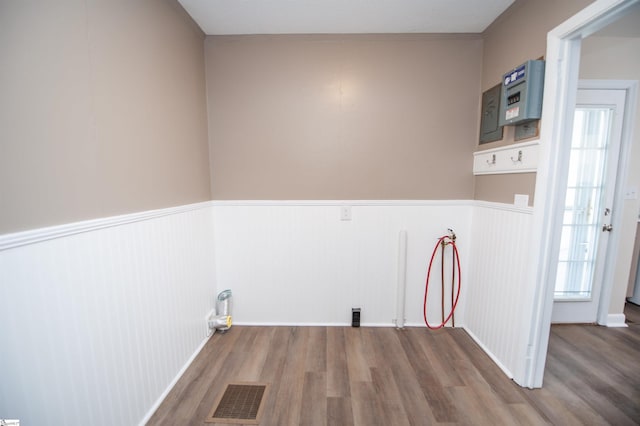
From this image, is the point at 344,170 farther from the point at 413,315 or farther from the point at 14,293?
the point at 14,293

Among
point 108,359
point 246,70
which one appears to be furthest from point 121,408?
point 246,70

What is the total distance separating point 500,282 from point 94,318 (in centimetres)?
250

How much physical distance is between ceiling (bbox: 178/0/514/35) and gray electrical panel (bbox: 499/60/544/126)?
61 cm

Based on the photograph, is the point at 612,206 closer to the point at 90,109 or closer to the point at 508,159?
the point at 508,159

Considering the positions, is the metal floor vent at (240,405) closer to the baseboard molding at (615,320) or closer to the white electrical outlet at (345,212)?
the white electrical outlet at (345,212)

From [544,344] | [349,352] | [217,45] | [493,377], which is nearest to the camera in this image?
[544,344]

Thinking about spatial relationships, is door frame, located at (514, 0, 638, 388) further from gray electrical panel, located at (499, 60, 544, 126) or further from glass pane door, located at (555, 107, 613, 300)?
glass pane door, located at (555, 107, 613, 300)

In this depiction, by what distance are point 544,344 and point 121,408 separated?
8.23 feet

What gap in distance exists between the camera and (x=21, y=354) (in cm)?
86

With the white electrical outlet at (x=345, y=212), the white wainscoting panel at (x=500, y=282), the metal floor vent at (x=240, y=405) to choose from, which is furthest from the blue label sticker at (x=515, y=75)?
the metal floor vent at (x=240, y=405)

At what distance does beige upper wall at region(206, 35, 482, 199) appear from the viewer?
2158 mm

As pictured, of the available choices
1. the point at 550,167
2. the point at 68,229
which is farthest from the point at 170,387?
the point at 550,167

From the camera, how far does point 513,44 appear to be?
179 centimetres

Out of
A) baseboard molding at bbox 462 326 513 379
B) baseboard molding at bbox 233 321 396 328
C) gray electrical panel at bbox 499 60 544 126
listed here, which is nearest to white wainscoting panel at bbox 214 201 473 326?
baseboard molding at bbox 233 321 396 328
